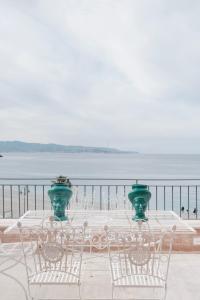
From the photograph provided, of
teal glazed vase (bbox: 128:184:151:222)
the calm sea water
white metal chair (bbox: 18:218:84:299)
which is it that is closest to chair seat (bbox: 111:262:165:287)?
white metal chair (bbox: 18:218:84:299)

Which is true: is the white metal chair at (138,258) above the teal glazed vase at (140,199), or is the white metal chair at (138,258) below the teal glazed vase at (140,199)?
below

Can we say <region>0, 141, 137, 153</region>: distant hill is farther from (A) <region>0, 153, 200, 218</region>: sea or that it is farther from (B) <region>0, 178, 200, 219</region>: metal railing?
(B) <region>0, 178, 200, 219</region>: metal railing

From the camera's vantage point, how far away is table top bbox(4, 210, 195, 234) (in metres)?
3.49

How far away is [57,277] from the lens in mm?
2984

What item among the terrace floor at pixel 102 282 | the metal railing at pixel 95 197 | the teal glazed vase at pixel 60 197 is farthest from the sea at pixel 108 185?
the teal glazed vase at pixel 60 197

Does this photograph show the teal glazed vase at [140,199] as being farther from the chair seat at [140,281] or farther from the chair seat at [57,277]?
the chair seat at [57,277]

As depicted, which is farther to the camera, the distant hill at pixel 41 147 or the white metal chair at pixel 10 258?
the distant hill at pixel 41 147

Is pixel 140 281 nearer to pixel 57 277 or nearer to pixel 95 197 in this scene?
pixel 57 277

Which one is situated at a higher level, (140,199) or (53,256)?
(140,199)

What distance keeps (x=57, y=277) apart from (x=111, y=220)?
0.99m

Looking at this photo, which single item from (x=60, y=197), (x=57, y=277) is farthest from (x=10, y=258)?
(x=57, y=277)

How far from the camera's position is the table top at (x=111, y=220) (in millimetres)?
3492

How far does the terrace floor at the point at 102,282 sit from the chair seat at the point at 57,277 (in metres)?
0.43

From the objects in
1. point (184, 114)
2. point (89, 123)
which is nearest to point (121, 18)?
point (184, 114)
